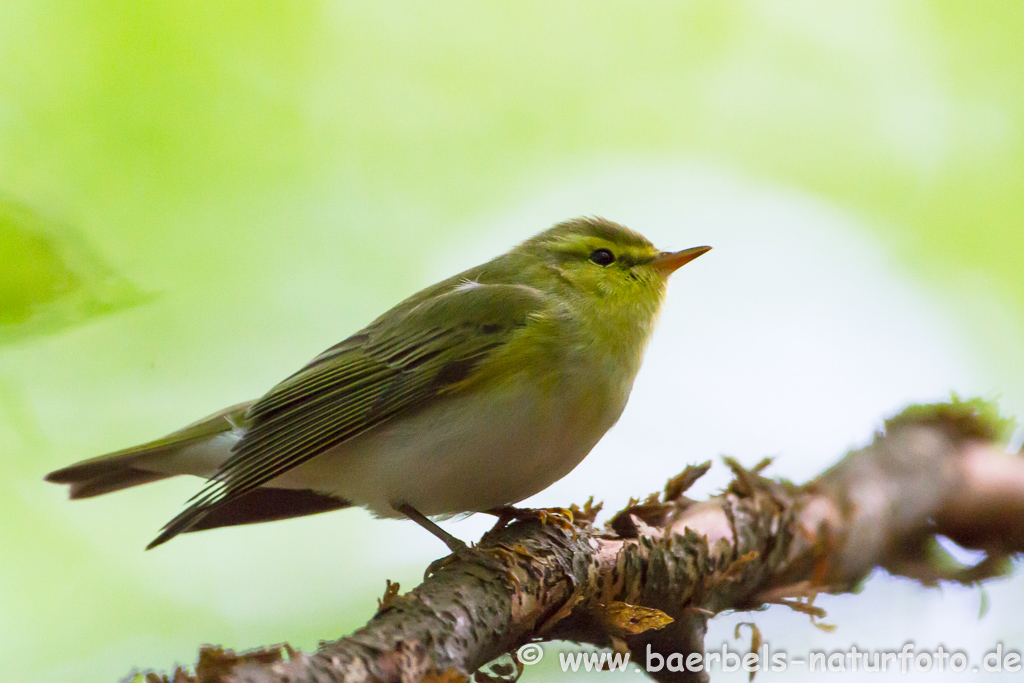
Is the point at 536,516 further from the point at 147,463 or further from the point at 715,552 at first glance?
the point at 147,463

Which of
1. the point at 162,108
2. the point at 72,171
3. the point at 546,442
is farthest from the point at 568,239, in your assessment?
the point at 72,171

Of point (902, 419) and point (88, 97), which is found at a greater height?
point (88, 97)

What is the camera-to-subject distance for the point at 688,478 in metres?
2.08

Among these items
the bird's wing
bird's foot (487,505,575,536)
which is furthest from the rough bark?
the bird's wing

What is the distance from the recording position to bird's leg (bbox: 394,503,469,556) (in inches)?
74.9

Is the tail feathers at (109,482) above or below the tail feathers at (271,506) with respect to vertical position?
above

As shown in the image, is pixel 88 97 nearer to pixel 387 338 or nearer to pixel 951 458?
pixel 387 338

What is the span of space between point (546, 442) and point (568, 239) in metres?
0.79

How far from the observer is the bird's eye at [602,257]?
2.41 meters

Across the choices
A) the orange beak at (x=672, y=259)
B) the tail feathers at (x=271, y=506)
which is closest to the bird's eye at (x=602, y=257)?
the orange beak at (x=672, y=259)

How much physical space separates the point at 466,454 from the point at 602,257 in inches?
31.6

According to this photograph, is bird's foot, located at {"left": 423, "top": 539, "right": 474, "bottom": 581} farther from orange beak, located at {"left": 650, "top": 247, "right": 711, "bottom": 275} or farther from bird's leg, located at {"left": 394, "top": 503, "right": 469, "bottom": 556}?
orange beak, located at {"left": 650, "top": 247, "right": 711, "bottom": 275}

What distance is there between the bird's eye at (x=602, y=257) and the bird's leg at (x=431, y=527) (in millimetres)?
918

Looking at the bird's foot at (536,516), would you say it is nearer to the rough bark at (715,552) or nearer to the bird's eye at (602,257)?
the rough bark at (715,552)
